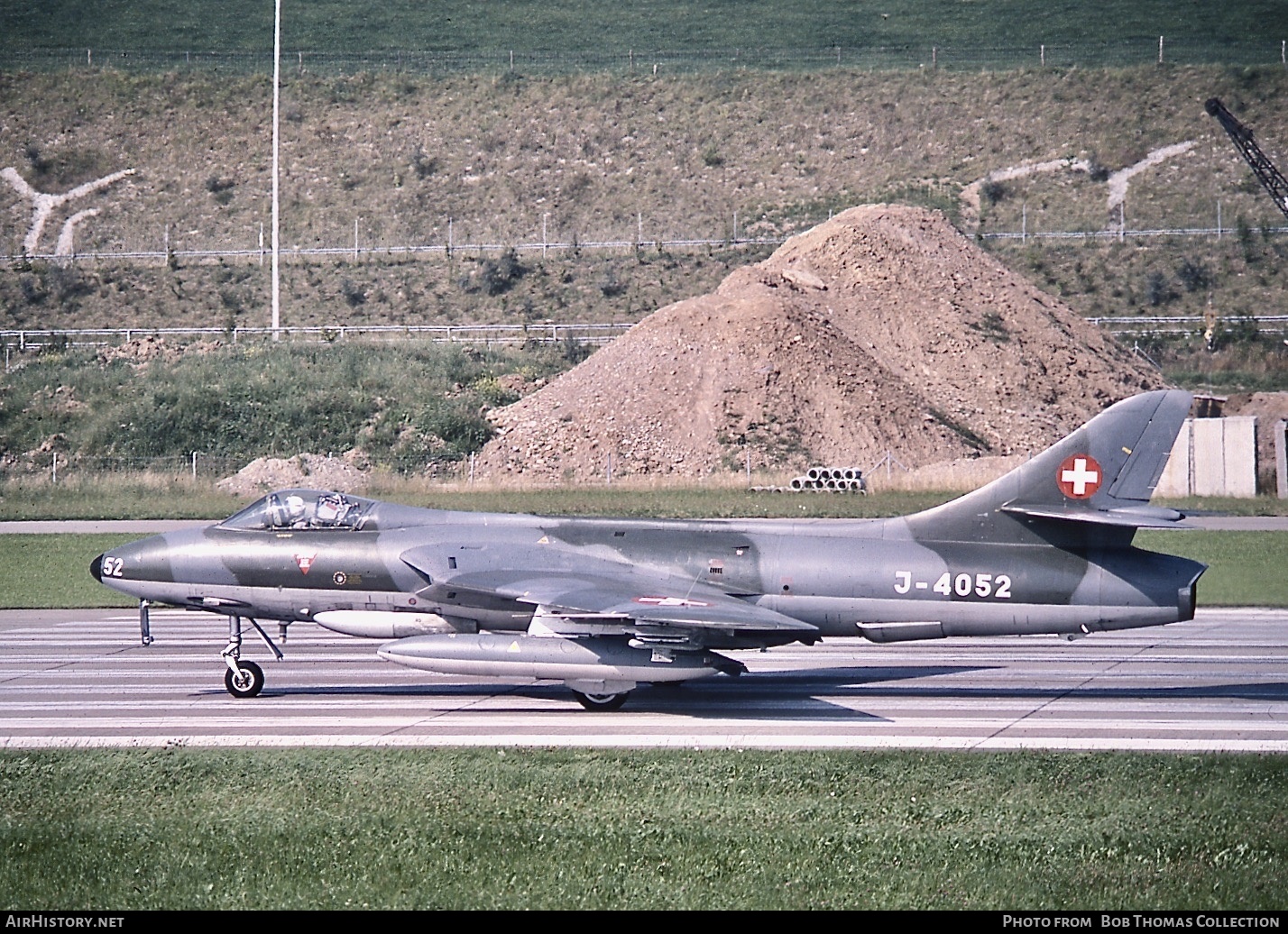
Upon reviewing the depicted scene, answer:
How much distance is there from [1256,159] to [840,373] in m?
39.2

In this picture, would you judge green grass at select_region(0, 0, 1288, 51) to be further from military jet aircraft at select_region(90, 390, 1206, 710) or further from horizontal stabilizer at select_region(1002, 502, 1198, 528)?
horizontal stabilizer at select_region(1002, 502, 1198, 528)

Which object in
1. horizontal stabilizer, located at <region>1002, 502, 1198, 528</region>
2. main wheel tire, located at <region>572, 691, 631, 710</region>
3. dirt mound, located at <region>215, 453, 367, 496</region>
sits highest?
horizontal stabilizer, located at <region>1002, 502, 1198, 528</region>

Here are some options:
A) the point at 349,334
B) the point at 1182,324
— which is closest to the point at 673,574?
the point at 349,334

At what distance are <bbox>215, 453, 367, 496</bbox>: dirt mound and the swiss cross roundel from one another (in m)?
33.2

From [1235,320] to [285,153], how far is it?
192 feet

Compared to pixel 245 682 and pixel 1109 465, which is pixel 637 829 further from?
pixel 1109 465

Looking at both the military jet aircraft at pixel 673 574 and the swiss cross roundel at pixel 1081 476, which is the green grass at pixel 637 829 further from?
the swiss cross roundel at pixel 1081 476

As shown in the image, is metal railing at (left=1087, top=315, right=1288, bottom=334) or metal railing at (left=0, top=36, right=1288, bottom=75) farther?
metal railing at (left=0, top=36, right=1288, bottom=75)

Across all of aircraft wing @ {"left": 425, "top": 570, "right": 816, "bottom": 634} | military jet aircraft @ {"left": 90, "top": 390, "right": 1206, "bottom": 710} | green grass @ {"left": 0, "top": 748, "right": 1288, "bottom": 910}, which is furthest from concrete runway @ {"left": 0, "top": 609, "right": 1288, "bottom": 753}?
green grass @ {"left": 0, "top": 748, "right": 1288, "bottom": 910}

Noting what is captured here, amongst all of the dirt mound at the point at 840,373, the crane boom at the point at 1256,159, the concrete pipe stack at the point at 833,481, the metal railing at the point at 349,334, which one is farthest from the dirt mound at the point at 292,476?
the crane boom at the point at 1256,159

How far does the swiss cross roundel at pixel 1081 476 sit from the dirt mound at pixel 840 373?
34403 millimetres

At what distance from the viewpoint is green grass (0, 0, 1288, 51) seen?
357 feet

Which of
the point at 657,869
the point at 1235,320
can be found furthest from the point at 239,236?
the point at 657,869

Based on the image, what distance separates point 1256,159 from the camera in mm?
79375
